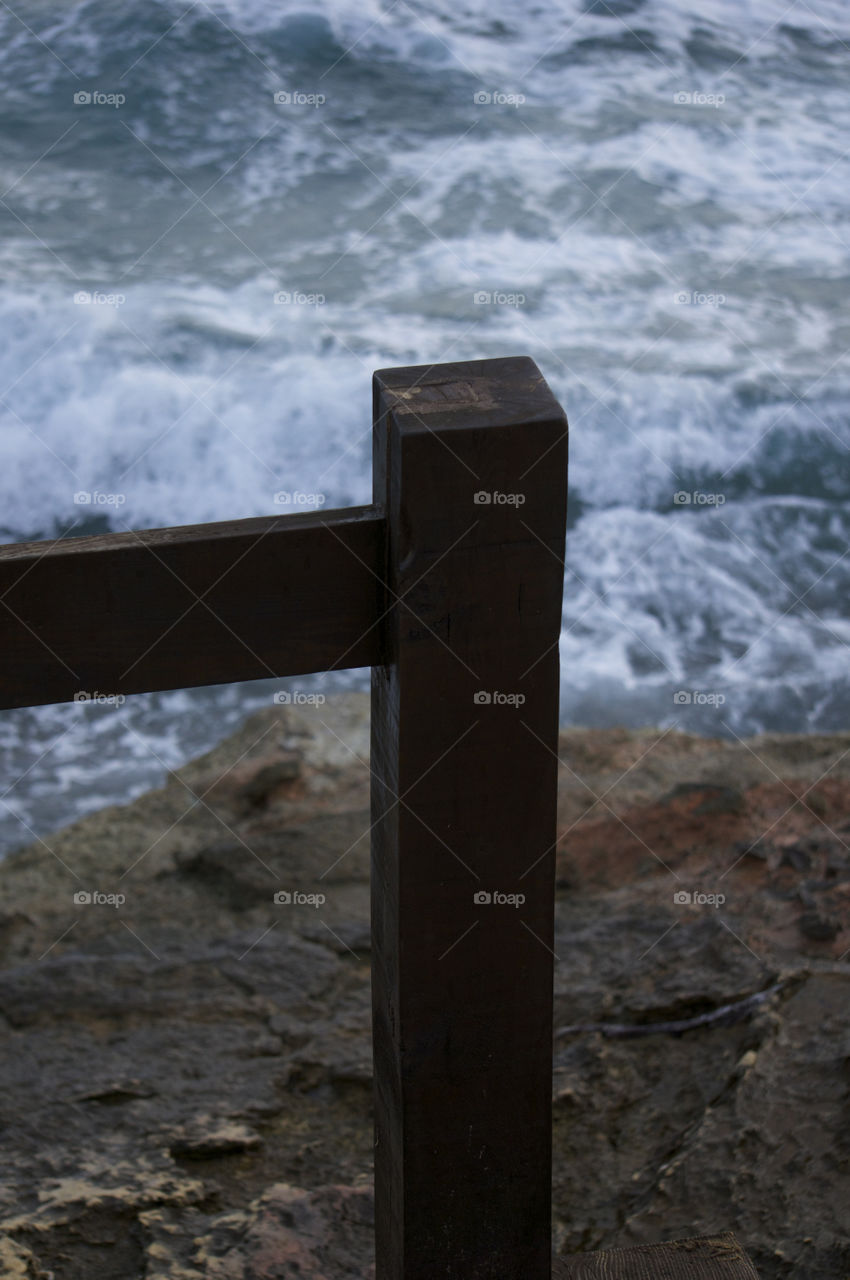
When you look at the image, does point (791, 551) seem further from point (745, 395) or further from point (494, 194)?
point (494, 194)

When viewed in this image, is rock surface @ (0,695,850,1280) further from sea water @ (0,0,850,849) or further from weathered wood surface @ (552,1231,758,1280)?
sea water @ (0,0,850,849)

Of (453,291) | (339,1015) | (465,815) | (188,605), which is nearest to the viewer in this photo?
(188,605)

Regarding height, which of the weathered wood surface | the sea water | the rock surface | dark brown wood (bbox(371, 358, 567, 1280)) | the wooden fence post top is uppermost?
the wooden fence post top

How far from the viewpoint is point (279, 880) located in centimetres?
389

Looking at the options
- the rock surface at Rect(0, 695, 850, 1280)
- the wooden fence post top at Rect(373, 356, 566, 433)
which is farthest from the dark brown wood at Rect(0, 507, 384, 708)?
the rock surface at Rect(0, 695, 850, 1280)

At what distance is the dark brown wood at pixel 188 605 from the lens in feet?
5.02

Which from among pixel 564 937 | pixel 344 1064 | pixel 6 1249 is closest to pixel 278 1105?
pixel 344 1064

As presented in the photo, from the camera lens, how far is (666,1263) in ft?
6.68

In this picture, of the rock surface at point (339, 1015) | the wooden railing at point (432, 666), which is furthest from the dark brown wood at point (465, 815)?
the rock surface at point (339, 1015)

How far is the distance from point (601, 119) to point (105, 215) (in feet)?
12.8

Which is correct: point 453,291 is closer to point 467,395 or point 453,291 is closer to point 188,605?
point 467,395

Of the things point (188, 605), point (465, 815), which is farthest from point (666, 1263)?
point (188, 605)

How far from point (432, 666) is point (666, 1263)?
3.22ft

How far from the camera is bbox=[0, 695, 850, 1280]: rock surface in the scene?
97.6 inches
